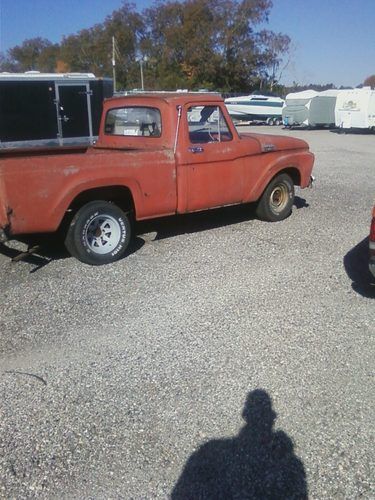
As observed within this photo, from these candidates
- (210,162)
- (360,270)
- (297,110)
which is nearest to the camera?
(360,270)

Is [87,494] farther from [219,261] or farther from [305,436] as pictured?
[219,261]

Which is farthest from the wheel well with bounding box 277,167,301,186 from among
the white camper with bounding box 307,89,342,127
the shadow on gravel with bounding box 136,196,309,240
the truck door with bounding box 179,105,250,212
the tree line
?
the tree line

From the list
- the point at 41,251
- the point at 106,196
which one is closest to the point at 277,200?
the point at 106,196

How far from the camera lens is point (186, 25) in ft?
174

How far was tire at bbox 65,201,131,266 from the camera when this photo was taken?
5359 mm

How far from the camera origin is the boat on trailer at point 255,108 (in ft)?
107

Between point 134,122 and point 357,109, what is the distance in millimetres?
21598

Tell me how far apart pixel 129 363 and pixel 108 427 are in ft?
2.32

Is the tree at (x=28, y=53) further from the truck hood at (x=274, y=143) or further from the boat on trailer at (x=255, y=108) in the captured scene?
the truck hood at (x=274, y=143)

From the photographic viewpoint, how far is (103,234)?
5609 mm

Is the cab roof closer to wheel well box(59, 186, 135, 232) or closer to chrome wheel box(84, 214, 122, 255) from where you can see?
wheel well box(59, 186, 135, 232)

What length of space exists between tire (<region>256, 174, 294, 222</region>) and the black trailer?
6.43 meters

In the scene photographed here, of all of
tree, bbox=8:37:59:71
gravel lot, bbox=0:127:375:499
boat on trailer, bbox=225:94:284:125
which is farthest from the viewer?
tree, bbox=8:37:59:71

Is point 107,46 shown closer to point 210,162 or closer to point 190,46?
point 190,46
